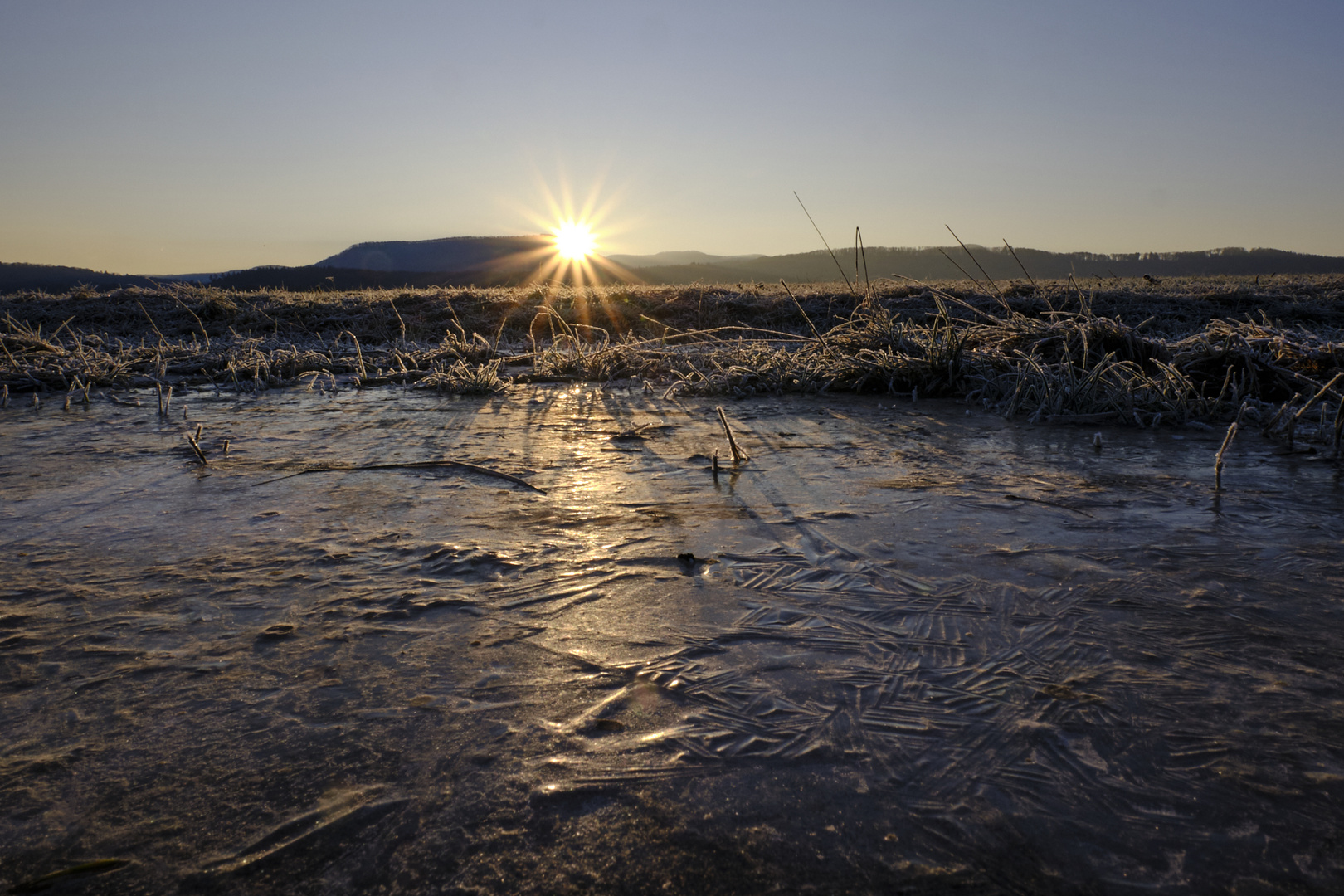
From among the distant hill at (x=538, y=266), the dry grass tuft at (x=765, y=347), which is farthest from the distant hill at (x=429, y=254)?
the dry grass tuft at (x=765, y=347)

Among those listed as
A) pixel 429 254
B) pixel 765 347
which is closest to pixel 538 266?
pixel 765 347

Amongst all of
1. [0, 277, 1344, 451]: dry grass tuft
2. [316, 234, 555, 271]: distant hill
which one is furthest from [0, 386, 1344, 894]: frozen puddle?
[316, 234, 555, 271]: distant hill

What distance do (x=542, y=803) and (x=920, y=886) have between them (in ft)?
1.43

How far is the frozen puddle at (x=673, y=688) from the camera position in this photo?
85 centimetres

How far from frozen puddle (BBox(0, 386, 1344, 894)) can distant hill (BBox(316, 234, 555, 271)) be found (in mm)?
107284

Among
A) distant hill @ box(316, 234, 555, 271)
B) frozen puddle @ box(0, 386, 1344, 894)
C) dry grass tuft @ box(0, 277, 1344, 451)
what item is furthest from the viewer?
distant hill @ box(316, 234, 555, 271)

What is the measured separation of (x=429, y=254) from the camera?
121m

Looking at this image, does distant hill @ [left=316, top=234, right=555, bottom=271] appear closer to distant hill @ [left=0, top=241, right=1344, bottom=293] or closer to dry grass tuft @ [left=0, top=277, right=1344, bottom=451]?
distant hill @ [left=0, top=241, right=1344, bottom=293]

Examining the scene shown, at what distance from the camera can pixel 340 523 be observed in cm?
193

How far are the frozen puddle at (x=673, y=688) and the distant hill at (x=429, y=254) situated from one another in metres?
107

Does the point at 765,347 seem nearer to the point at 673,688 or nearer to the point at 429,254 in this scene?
the point at 673,688

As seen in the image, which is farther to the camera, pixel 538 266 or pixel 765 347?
pixel 538 266

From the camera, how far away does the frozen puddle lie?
0.85 meters

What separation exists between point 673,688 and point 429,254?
425 ft
